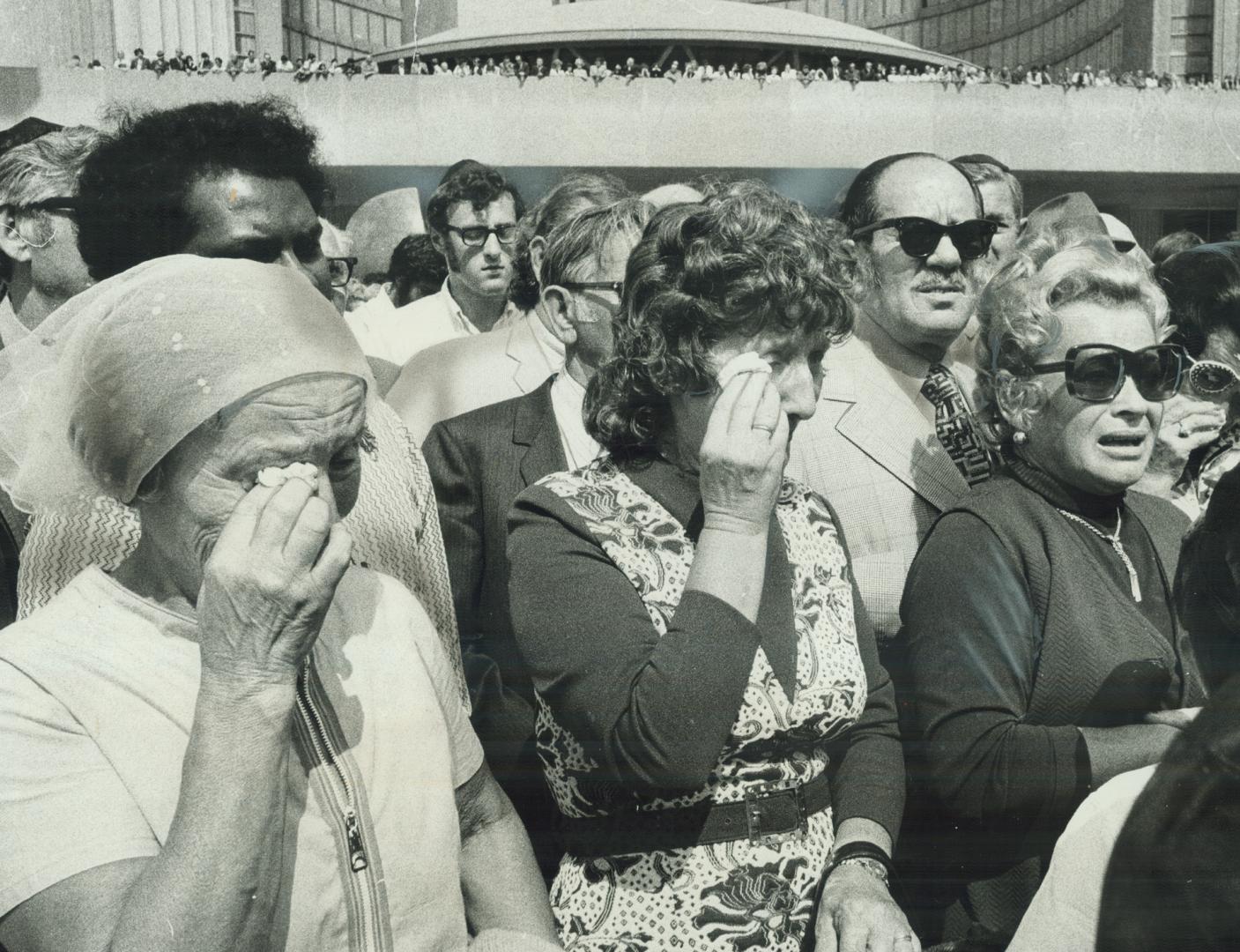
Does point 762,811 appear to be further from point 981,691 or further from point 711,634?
point 981,691

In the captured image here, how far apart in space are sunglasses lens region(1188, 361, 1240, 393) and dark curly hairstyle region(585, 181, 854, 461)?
1.35 m

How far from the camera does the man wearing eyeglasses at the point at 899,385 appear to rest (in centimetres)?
270

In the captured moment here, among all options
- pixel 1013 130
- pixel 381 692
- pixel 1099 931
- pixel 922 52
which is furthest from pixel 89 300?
pixel 922 52

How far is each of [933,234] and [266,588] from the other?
216 cm

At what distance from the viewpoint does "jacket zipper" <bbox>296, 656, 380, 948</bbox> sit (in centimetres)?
147

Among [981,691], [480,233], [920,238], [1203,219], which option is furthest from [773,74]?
[981,691]

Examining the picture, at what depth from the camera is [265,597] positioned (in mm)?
A: 1317

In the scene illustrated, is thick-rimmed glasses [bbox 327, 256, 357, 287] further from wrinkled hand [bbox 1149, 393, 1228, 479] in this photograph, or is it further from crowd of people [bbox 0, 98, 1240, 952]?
wrinkled hand [bbox 1149, 393, 1228, 479]

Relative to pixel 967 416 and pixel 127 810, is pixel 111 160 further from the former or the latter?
pixel 967 416

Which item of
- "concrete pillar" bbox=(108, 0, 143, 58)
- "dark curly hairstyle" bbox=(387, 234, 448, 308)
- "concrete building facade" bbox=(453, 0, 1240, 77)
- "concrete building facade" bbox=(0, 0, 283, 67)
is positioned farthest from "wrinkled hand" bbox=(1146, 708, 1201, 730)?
"concrete building facade" bbox=(453, 0, 1240, 77)

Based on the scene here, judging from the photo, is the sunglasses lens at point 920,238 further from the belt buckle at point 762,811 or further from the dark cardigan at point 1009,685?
the belt buckle at point 762,811

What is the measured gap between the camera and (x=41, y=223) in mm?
2951

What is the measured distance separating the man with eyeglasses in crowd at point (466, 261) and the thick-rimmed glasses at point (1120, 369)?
3.05 meters

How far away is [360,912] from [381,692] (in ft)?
0.83
